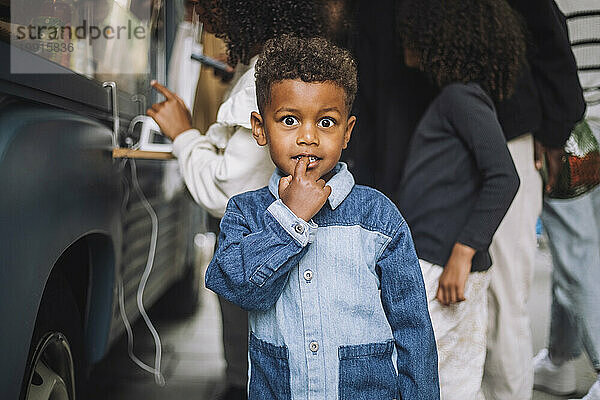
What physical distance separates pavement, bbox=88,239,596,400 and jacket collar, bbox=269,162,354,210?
655 mm

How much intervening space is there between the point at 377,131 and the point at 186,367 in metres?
0.80

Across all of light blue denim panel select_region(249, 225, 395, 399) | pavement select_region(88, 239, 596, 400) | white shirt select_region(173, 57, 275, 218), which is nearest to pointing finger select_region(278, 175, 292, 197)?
light blue denim panel select_region(249, 225, 395, 399)

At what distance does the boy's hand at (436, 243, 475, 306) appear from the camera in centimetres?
128

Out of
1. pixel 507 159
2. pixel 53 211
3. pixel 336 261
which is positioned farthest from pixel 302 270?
pixel 507 159

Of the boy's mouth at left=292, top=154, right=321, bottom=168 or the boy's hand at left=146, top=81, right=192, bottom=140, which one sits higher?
the boy's hand at left=146, top=81, right=192, bottom=140

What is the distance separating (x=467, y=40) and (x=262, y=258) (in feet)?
2.49

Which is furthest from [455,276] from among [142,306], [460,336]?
[142,306]

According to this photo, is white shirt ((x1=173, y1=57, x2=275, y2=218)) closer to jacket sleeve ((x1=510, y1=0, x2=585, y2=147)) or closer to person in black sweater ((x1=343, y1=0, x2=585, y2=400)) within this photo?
person in black sweater ((x1=343, y1=0, x2=585, y2=400))

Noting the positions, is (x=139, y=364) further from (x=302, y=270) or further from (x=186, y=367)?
(x=302, y=270)

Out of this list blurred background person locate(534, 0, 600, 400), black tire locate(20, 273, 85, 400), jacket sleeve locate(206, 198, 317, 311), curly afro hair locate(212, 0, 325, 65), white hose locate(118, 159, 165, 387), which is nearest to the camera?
jacket sleeve locate(206, 198, 317, 311)

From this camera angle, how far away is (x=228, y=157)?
4.06ft

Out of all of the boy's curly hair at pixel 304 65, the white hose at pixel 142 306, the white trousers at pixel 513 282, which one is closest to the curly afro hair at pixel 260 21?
the boy's curly hair at pixel 304 65

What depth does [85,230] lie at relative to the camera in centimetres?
121

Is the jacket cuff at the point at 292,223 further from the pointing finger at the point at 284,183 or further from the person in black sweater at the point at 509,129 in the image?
the person in black sweater at the point at 509,129
